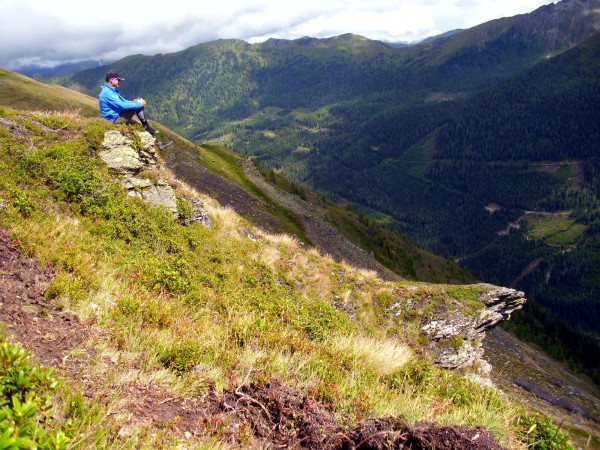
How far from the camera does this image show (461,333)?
68.3 feet

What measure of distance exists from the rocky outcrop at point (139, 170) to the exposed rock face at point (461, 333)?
1329cm

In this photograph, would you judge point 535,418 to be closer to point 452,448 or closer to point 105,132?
point 452,448

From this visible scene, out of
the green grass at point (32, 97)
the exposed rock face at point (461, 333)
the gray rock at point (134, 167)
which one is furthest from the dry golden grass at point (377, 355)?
the green grass at point (32, 97)

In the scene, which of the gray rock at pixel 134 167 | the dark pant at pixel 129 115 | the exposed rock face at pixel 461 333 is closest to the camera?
the gray rock at pixel 134 167

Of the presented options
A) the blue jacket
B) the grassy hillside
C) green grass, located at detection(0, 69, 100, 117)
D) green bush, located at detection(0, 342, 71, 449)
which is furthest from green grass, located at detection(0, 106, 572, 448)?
green grass, located at detection(0, 69, 100, 117)

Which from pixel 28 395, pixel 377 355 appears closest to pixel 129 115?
pixel 377 355

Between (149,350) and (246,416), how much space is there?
1845 millimetres

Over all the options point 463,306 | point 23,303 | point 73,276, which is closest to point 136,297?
point 73,276

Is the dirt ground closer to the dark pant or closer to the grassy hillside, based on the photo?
the grassy hillside

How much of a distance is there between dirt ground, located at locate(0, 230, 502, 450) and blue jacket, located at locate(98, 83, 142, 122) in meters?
13.9

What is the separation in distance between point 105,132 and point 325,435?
1616 cm

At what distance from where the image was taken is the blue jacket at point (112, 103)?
54.9 ft

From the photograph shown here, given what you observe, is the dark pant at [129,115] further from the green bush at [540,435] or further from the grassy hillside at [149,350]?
the green bush at [540,435]

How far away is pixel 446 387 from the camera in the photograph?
23.8ft
